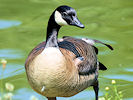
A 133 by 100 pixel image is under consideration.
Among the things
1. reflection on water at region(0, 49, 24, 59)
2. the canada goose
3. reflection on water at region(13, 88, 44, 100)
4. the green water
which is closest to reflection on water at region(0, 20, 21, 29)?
the green water

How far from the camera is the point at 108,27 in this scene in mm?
10688

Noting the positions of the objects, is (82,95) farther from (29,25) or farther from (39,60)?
(29,25)

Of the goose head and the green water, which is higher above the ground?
the goose head

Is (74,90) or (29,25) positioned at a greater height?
(74,90)

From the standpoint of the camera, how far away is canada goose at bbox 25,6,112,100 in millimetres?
5961

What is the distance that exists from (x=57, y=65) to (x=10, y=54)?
3577mm

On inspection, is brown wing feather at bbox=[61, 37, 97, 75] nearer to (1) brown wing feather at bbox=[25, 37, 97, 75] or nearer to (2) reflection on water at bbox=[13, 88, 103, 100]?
(1) brown wing feather at bbox=[25, 37, 97, 75]

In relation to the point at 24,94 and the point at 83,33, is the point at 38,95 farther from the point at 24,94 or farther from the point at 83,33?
the point at 83,33

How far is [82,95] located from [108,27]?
317 centimetres

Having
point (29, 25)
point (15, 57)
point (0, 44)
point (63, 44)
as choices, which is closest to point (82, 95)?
point (63, 44)

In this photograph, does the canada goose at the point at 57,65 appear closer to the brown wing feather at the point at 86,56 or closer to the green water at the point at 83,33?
the brown wing feather at the point at 86,56

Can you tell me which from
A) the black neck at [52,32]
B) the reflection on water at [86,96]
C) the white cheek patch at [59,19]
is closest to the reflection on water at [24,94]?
the reflection on water at [86,96]

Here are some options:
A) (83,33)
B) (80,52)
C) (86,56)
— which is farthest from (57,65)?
(83,33)

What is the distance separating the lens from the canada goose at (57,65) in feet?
19.6
